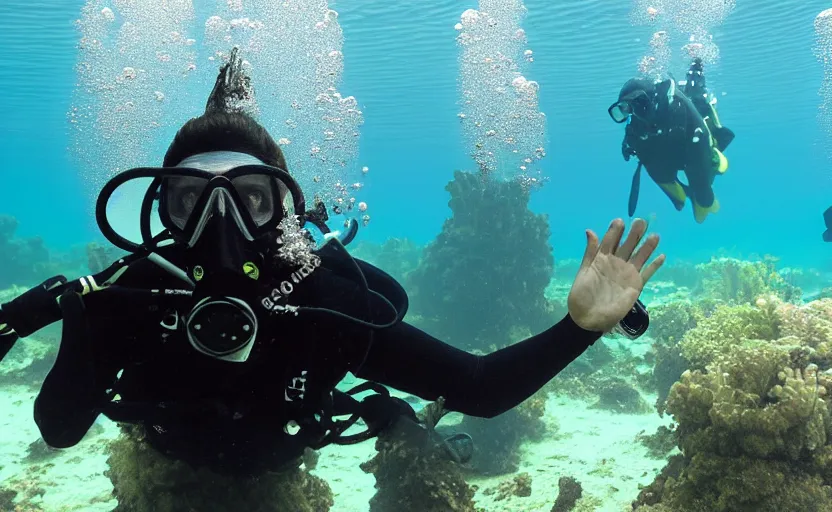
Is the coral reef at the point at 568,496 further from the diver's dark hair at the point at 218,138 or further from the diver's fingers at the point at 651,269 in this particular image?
the diver's dark hair at the point at 218,138

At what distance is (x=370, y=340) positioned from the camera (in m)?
2.44

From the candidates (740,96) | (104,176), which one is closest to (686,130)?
(104,176)

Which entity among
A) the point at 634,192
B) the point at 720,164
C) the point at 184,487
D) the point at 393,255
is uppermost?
the point at 393,255

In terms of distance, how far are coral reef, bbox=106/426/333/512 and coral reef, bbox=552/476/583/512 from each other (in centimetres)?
349

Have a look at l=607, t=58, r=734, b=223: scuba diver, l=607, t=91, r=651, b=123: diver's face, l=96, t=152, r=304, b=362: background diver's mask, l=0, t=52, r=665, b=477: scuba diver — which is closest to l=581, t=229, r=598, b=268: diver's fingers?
l=0, t=52, r=665, b=477: scuba diver

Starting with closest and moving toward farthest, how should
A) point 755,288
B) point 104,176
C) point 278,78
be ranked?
point 755,288, point 278,78, point 104,176

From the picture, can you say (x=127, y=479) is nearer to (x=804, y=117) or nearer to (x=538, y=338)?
(x=538, y=338)

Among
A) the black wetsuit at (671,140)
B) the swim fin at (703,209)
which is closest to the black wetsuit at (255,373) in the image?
the black wetsuit at (671,140)

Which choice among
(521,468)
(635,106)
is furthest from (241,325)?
(521,468)

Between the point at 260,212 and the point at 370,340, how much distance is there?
806mm

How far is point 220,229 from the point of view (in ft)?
7.11

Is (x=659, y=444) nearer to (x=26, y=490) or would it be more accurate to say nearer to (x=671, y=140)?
(x=671, y=140)

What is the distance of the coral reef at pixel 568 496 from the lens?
5.73m

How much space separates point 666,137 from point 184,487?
23.3 feet
